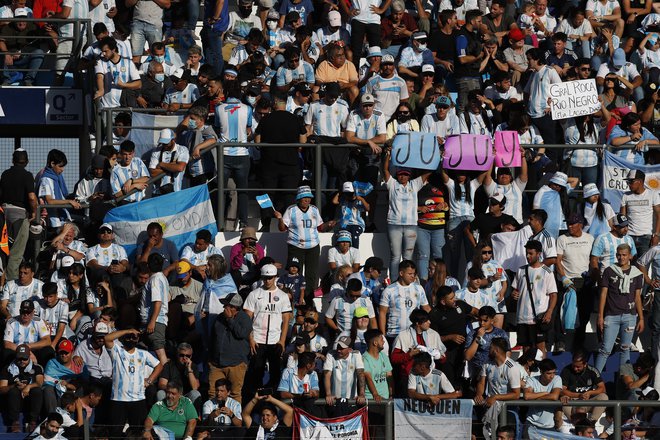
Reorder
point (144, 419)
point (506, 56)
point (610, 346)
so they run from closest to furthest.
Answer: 1. point (144, 419)
2. point (610, 346)
3. point (506, 56)

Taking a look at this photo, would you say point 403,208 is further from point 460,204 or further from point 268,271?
point 268,271

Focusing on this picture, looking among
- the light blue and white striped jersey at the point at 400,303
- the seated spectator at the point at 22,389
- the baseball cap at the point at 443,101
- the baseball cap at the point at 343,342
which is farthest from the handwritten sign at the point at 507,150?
the seated spectator at the point at 22,389

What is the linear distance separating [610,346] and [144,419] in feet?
18.6

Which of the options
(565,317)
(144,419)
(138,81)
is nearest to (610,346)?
(565,317)

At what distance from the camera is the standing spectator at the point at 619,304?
21.0 meters

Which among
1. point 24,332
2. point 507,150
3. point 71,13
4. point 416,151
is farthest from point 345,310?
point 71,13

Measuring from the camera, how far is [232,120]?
74.6ft

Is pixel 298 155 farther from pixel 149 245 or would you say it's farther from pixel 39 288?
pixel 39 288

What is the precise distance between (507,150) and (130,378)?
5.87m

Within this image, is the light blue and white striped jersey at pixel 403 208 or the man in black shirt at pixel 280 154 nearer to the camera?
the light blue and white striped jersey at pixel 403 208

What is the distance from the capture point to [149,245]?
21.6 meters

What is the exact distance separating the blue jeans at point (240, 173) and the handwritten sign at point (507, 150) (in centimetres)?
320

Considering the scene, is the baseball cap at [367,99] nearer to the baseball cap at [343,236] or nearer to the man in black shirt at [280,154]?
the man in black shirt at [280,154]

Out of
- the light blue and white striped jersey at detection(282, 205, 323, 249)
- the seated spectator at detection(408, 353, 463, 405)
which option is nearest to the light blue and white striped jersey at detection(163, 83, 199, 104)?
the light blue and white striped jersey at detection(282, 205, 323, 249)
